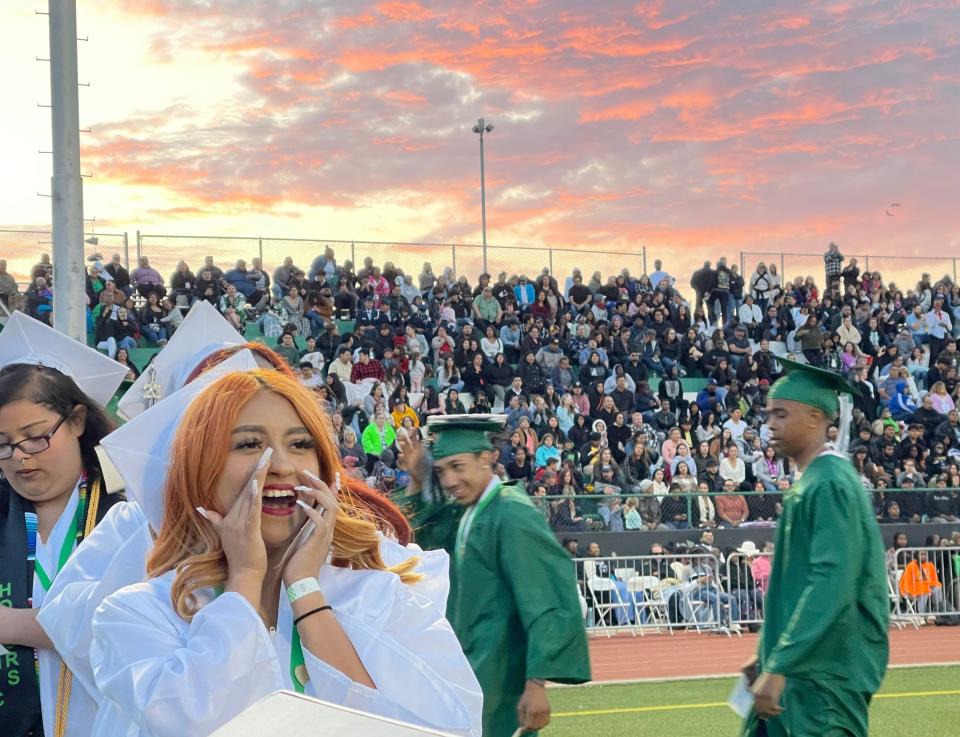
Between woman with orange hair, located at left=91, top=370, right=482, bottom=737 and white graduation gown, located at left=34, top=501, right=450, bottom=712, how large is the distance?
0.09 metres

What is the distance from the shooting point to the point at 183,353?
365 centimetres

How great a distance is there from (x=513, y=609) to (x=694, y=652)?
8817mm

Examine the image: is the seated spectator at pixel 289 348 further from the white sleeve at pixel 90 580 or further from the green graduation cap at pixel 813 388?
the white sleeve at pixel 90 580

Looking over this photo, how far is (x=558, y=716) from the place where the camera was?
948 centimetres

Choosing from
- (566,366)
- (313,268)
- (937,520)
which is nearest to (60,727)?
(937,520)

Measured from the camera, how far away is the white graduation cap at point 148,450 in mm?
2363

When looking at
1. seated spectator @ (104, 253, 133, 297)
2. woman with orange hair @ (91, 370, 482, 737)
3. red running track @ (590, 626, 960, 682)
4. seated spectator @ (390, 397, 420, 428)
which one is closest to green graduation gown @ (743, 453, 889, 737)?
woman with orange hair @ (91, 370, 482, 737)

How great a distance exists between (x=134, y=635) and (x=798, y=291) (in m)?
27.1

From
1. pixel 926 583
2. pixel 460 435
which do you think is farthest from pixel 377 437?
pixel 460 435

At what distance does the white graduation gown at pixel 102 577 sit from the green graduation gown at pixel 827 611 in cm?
247

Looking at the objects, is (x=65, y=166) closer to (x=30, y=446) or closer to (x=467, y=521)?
(x=467, y=521)

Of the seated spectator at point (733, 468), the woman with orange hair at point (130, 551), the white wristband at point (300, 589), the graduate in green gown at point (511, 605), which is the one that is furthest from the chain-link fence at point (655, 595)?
the white wristband at point (300, 589)

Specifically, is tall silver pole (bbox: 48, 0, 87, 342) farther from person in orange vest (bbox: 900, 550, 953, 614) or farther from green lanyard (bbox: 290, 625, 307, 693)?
person in orange vest (bbox: 900, 550, 953, 614)

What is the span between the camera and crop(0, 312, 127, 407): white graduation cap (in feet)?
11.7
